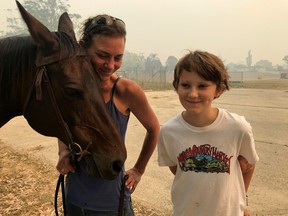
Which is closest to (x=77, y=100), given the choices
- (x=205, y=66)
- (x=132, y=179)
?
(x=132, y=179)

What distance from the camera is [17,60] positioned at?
75.0 inches

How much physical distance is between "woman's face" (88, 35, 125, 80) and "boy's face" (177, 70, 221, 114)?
44 centimetres

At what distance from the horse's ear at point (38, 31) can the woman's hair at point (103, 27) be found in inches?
8.8

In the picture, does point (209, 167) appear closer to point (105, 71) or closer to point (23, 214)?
point (105, 71)

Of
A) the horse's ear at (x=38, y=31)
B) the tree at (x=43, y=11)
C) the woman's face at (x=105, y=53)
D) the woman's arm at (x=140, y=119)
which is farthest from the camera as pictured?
the tree at (x=43, y=11)

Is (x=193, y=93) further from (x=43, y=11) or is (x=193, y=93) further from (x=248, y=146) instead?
(x=43, y=11)

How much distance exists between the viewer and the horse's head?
1733 mm

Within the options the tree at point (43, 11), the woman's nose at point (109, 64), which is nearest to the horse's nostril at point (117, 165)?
the woman's nose at point (109, 64)

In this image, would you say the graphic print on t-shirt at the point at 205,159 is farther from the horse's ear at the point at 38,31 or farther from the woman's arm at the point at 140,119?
the horse's ear at the point at 38,31

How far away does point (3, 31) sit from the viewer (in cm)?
6656

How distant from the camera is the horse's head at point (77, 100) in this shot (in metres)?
1.73

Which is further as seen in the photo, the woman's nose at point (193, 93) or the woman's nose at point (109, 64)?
the woman's nose at point (109, 64)

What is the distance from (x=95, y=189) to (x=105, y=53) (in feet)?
2.86

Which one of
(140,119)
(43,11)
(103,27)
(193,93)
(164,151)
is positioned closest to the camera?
(193,93)
